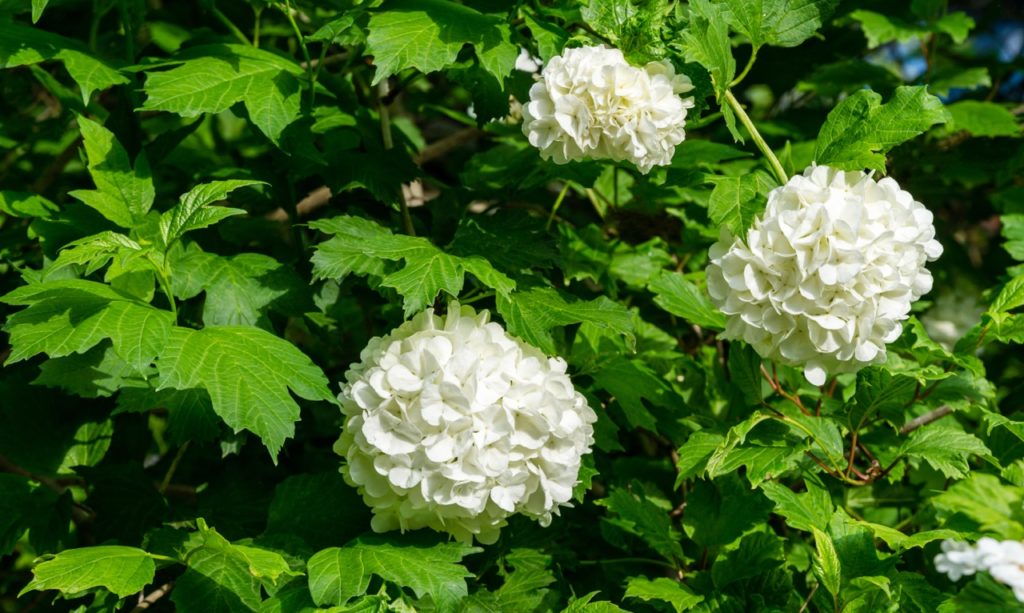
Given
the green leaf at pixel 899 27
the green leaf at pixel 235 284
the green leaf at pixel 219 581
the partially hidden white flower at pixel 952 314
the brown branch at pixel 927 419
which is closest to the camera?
the green leaf at pixel 219 581

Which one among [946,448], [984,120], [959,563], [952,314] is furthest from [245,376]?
[952,314]

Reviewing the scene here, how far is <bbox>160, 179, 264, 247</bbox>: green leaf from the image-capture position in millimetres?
1923

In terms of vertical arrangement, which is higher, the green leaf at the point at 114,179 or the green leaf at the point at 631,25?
the green leaf at the point at 631,25

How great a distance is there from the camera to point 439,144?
3170 mm

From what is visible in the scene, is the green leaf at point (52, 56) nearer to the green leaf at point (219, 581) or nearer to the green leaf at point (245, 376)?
the green leaf at point (245, 376)

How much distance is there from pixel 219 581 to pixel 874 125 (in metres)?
1.48

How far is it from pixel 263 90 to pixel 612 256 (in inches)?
37.1

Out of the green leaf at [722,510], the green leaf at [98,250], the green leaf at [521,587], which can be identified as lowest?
the green leaf at [521,587]

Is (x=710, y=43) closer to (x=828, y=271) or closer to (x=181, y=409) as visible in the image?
(x=828, y=271)

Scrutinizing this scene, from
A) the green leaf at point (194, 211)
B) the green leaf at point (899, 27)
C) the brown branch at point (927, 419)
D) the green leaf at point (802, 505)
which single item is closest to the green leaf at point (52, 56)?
the green leaf at point (194, 211)

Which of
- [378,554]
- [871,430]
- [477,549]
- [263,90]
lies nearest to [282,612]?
[378,554]

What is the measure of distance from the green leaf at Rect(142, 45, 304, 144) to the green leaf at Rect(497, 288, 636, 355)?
627 mm

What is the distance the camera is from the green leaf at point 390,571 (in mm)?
1747

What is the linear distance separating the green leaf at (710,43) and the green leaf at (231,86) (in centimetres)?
86
